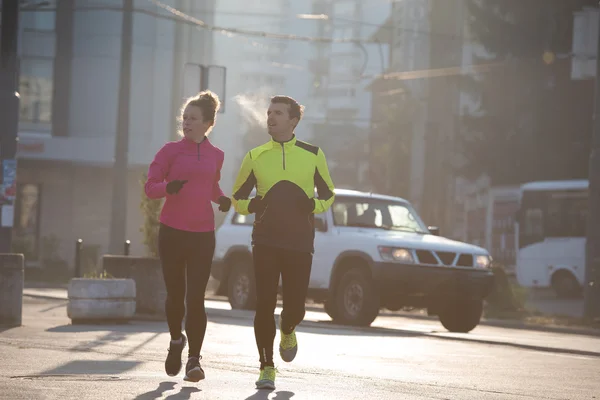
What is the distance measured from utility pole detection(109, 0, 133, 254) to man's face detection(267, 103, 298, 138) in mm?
20358

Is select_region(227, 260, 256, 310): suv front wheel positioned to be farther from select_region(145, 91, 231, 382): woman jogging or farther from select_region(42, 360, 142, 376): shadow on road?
select_region(145, 91, 231, 382): woman jogging

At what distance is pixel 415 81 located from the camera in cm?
7756

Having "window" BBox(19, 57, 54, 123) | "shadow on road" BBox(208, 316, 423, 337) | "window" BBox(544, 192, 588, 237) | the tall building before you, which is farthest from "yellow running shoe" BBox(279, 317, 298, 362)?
"window" BBox(19, 57, 54, 123)

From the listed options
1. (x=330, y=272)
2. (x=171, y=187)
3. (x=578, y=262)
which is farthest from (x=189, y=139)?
(x=578, y=262)

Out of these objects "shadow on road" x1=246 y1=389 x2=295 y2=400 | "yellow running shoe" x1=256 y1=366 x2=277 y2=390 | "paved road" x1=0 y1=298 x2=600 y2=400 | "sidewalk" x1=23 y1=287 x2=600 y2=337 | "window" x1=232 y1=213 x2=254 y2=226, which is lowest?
"sidewalk" x1=23 y1=287 x2=600 y2=337

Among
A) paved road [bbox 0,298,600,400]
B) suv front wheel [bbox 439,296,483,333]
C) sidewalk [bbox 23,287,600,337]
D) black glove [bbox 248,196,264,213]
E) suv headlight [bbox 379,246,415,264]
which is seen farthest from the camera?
sidewalk [bbox 23,287,600,337]

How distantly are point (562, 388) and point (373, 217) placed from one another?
9843mm

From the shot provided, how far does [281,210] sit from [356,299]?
9.62m

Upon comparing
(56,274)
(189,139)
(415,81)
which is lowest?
(56,274)

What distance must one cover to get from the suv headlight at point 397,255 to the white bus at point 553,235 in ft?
66.1

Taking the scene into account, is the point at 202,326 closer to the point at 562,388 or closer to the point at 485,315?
the point at 562,388

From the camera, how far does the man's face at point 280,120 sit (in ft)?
32.0

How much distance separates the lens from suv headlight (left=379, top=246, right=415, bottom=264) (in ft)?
61.7

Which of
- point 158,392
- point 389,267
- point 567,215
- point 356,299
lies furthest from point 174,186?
point 567,215
